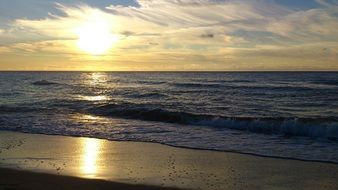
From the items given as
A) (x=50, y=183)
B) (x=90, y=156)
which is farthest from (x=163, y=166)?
(x=50, y=183)

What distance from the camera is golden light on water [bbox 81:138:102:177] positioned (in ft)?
32.4

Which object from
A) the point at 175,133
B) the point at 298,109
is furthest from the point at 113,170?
the point at 298,109

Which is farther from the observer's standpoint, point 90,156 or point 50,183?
point 90,156

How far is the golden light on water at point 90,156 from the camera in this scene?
9.88 metres

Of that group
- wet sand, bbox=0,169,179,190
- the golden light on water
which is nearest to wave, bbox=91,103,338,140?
the golden light on water

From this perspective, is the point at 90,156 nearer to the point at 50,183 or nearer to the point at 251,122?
the point at 50,183

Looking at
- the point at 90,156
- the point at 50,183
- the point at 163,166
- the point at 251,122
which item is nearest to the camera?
the point at 50,183

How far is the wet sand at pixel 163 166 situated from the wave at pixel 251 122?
20.9 ft

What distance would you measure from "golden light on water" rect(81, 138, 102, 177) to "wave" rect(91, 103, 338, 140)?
7349 millimetres

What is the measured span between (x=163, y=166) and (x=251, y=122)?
32.8ft

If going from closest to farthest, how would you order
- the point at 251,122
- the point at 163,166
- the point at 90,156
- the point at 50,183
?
the point at 50,183 < the point at 163,166 < the point at 90,156 < the point at 251,122

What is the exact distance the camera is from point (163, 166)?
10406mm

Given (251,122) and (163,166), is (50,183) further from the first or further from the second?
(251,122)

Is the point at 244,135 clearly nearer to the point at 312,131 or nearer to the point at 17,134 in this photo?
the point at 312,131
